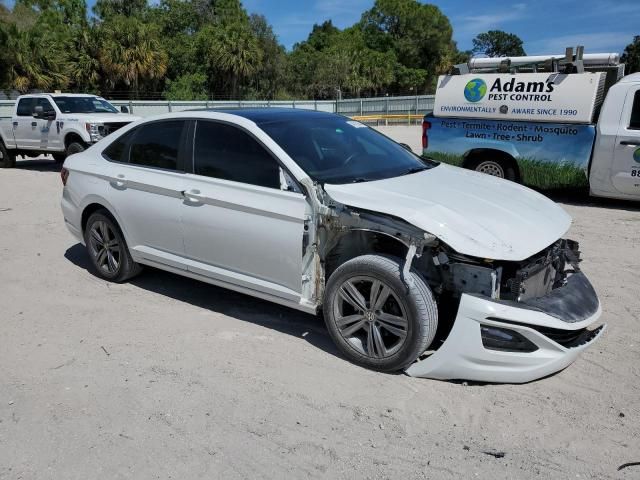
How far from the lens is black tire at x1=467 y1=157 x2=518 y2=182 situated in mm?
9094

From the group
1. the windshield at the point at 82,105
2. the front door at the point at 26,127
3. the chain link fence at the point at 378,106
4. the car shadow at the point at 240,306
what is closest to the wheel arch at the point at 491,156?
the car shadow at the point at 240,306

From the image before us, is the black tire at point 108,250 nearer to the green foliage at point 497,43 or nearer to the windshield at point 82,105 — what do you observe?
the windshield at point 82,105

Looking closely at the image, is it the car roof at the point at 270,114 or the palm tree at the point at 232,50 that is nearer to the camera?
the car roof at the point at 270,114

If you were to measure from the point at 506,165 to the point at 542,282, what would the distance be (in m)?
5.73

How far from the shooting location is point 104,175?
5.30 metres

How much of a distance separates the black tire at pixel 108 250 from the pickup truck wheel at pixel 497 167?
19.5 feet

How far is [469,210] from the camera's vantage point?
370 centimetres

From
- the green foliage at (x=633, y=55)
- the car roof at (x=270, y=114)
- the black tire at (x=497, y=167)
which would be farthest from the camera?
the green foliage at (x=633, y=55)

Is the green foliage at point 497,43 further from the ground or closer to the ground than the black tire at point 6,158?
further from the ground

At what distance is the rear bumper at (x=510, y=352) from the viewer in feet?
10.9

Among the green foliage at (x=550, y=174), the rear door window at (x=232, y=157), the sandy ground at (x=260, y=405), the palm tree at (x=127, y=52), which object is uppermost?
the palm tree at (x=127, y=52)

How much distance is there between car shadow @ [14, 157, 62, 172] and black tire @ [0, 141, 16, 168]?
0.28 meters

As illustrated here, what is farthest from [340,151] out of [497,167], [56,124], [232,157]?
[56,124]

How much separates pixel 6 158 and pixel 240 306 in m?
13.2
